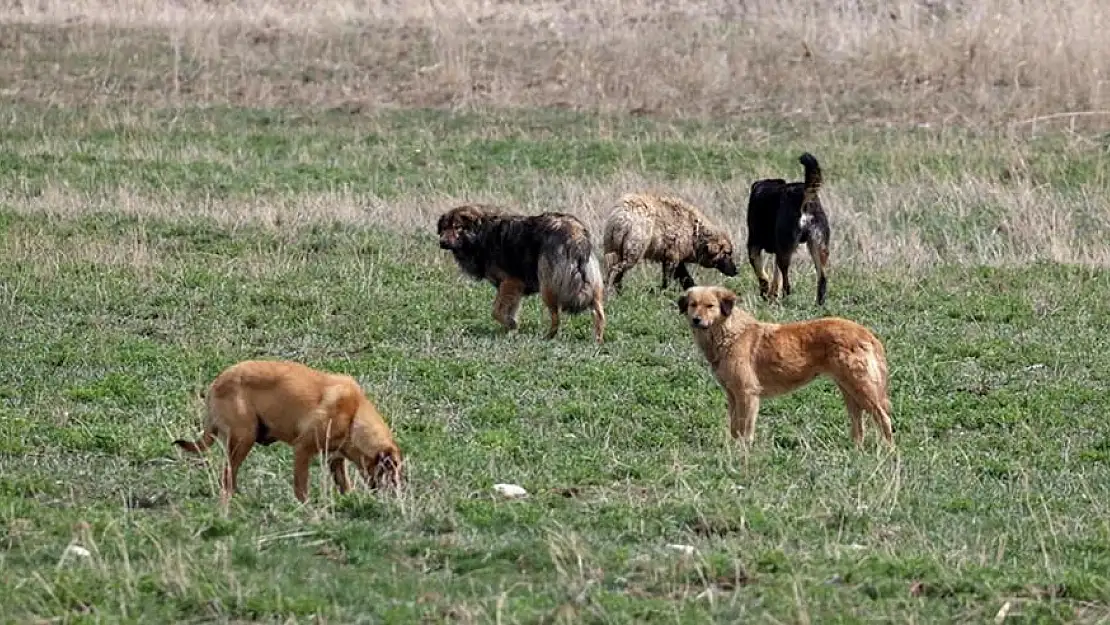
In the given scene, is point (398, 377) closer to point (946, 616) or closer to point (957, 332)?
point (957, 332)

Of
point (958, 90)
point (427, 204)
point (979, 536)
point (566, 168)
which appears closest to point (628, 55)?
point (958, 90)

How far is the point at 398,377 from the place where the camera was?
11906mm

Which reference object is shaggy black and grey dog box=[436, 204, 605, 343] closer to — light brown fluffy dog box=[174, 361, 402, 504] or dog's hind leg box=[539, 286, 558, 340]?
dog's hind leg box=[539, 286, 558, 340]

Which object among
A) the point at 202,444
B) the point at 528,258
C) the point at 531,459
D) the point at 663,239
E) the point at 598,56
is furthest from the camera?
the point at 598,56

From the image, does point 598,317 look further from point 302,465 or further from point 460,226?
point 302,465

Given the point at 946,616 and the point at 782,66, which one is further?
the point at 782,66

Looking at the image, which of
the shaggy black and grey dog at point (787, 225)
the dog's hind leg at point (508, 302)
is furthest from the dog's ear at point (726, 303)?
the shaggy black and grey dog at point (787, 225)

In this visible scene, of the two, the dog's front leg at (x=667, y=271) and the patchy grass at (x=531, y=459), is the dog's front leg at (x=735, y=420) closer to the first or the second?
the patchy grass at (x=531, y=459)

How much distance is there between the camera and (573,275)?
13352 millimetres

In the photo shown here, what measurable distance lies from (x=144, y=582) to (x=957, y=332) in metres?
8.08

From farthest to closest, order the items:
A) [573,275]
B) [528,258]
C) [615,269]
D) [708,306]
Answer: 1. [615,269]
2. [528,258]
3. [573,275]
4. [708,306]

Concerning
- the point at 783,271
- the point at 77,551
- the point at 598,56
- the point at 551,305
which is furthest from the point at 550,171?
the point at 77,551

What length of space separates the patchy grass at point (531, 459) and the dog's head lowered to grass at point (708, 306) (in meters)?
0.67

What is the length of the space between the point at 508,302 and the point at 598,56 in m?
15.8
